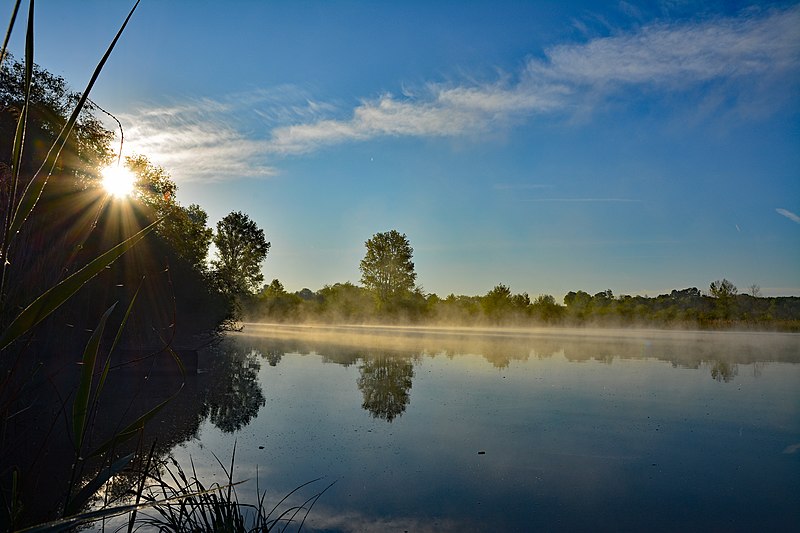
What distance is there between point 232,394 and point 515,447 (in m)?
7.28

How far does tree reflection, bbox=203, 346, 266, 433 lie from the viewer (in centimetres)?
1047

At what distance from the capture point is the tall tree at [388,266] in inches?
2751

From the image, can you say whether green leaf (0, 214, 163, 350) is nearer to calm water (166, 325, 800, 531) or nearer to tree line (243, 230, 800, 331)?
calm water (166, 325, 800, 531)

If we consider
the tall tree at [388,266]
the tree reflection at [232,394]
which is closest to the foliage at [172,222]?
the tree reflection at [232,394]

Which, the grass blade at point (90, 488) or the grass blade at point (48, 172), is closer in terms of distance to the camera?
the grass blade at point (48, 172)

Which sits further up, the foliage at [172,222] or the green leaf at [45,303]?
the foliage at [172,222]

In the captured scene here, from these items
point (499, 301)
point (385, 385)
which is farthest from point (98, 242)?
point (499, 301)

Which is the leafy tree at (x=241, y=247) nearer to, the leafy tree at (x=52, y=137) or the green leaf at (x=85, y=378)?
the leafy tree at (x=52, y=137)

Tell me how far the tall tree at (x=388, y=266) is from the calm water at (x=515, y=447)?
171 ft

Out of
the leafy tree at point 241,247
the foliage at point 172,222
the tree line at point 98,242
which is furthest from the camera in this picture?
the leafy tree at point 241,247

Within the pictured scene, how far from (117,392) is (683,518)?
12302 millimetres

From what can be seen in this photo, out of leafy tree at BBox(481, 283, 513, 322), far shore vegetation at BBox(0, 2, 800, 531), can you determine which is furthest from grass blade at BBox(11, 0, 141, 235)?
leafy tree at BBox(481, 283, 513, 322)

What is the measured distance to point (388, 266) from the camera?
2763 inches

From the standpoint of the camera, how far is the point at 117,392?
1371 cm
